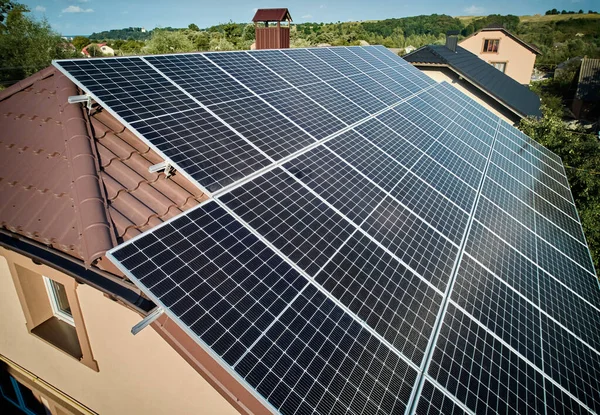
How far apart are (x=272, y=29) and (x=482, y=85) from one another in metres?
15.8

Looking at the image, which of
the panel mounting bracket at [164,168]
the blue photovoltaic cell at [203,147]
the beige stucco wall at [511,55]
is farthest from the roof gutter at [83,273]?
the beige stucco wall at [511,55]

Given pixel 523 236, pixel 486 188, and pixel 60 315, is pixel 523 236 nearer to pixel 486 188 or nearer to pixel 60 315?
pixel 486 188

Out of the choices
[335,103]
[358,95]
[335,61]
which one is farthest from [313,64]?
[335,103]

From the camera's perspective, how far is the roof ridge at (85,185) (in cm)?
490

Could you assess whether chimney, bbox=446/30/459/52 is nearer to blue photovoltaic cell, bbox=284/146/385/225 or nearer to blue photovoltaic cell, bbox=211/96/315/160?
blue photovoltaic cell, bbox=211/96/315/160

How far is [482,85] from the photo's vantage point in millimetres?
26172

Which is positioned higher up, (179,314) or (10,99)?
(10,99)

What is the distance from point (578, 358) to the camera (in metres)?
6.04

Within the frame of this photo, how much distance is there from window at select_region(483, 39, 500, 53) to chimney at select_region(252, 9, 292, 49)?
44483 millimetres

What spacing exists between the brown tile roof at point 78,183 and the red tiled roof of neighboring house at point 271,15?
16931 mm

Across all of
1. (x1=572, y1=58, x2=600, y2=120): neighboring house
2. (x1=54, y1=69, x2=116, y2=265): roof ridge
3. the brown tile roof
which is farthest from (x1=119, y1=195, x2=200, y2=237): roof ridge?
(x1=572, y1=58, x2=600, y2=120): neighboring house

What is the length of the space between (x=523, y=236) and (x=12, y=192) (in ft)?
35.8

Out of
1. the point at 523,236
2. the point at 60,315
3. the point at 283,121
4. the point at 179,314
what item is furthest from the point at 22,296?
the point at 523,236

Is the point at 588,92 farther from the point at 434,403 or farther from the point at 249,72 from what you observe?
the point at 434,403
